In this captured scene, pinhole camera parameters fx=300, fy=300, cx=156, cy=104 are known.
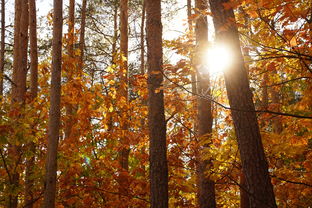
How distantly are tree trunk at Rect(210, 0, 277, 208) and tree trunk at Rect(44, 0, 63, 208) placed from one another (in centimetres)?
253

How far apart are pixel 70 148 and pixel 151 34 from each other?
282 cm

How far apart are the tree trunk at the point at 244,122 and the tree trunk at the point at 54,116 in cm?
253

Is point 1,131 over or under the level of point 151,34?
under

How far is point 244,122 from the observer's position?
3049 mm

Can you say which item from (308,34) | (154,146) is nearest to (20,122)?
(154,146)

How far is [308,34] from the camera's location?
10.2ft

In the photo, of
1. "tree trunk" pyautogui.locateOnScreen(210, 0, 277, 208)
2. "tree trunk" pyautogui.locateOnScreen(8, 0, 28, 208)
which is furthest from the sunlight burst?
"tree trunk" pyautogui.locateOnScreen(8, 0, 28, 208)

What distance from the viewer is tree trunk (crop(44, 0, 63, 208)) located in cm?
423

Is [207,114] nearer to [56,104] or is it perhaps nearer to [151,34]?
[151,34]

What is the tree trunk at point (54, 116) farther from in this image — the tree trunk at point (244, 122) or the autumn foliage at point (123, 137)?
the tree trunk at point (244, 122)

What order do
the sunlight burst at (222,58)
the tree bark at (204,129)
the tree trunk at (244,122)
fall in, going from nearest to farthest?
the tree trunk at (244,122), the sunlight burst at (222,58), the tree bark at (204,129)

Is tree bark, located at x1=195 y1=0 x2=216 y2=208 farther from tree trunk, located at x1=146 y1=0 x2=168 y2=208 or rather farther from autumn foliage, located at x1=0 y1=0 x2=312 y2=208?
tree trunk, located at x1=146 y1=0 x2=168 y2=208

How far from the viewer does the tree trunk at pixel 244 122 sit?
290 centimetres

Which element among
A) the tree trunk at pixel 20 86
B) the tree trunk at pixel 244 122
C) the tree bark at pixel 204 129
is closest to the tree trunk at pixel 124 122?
the tree bark at pixel 204 129
